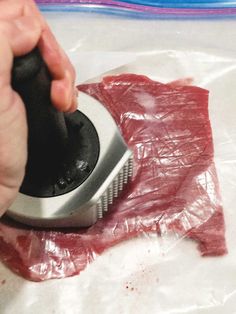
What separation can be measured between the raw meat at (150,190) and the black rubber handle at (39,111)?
0.46 feet

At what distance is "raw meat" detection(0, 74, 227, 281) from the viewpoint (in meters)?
0.85

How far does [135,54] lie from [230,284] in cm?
51

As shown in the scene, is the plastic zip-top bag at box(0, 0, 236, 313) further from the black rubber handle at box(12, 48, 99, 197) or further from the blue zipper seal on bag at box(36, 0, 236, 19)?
the blue zipper seal on bag at box(36, 0, 236, 19)

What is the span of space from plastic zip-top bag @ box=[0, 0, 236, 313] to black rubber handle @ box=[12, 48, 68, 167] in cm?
14

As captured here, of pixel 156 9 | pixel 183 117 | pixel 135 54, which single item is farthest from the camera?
pixel 156 9

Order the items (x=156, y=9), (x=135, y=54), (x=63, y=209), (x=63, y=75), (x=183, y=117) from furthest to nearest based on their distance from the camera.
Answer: (x=156, y=9) → (x=135, y=54) → (x=183, y=117) → (x=63, y=209) → (x=63, y=75)

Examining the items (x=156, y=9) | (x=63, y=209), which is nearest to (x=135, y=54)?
(x=156, y=9)

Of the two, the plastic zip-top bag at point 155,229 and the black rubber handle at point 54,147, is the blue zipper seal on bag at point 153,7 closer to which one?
the plastic zip-top bag at point 155,229

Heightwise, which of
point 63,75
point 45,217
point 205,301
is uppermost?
point 63,75

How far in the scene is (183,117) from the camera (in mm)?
951

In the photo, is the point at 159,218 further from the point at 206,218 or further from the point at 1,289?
the point at 1,289

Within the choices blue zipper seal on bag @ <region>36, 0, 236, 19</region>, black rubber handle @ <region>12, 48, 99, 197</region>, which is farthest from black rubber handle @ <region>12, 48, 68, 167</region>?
blue zipper seal on bag @ <region>36, 0, 236, 19</region>

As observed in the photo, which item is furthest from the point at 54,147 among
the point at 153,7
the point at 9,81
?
the point at 153,7

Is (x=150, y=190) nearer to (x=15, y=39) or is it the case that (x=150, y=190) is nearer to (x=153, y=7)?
(x=15, y=39)
